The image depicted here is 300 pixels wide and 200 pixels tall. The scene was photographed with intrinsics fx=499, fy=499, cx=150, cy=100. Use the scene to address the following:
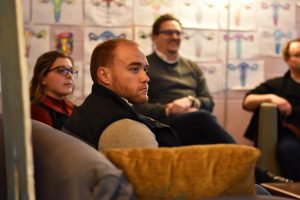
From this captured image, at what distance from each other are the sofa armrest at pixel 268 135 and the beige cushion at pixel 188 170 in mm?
2529

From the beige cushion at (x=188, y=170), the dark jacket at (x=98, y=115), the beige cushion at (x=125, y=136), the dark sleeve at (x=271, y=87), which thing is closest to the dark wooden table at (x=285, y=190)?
the dark jacket at (x=98, y=115)

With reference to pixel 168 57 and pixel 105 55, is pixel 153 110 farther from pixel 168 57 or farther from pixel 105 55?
pixel 105 55

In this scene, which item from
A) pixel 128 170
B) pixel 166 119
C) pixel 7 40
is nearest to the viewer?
pixel 7 40

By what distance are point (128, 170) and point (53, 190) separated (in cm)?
21

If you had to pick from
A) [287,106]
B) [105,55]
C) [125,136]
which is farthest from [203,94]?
[125,136]

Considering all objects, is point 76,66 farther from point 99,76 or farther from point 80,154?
point 80,154

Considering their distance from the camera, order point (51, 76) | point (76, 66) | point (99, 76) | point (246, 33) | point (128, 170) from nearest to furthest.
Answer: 1. point (128, 170)
2. point (99, 76)
3. point (51, 76)
4. point (76, 66)
5. point (246, 33)

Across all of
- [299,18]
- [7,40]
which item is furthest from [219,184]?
[299,18]

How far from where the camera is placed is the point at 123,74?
1.98 meters

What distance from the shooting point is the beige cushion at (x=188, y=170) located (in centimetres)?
117

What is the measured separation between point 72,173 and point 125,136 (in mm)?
397

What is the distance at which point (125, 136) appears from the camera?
1.53 metres

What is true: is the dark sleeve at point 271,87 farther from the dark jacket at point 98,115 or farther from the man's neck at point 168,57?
the dark jacket at point 98,115

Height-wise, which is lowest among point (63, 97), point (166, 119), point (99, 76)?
point (166, 119)
